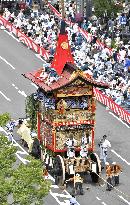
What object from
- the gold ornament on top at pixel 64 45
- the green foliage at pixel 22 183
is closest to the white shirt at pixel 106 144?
the gold ornament on top at pixel 64 45

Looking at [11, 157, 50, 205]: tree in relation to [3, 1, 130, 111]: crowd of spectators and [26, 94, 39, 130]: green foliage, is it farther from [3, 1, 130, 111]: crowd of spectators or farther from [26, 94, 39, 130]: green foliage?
[3, 1, 130, 111]: crowd of spectators

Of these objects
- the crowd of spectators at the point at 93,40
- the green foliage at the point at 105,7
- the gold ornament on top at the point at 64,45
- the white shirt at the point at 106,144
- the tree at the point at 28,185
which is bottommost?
the tree at the point at 28,185

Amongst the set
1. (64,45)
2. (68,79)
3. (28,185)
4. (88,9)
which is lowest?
(28,185)

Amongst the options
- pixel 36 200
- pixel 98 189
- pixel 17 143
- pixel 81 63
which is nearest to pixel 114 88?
pixel 81 63

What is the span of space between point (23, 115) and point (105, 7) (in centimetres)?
1920

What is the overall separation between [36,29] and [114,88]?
13.9m

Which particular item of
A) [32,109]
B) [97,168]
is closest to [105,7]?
[32,109]

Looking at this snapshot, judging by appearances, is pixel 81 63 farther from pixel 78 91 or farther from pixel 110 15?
pixel 78 91

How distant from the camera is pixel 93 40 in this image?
246 feet

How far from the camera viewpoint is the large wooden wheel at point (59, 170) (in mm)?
51469

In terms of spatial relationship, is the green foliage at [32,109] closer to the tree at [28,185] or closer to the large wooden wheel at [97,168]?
the large wooden wheel at [97,168]

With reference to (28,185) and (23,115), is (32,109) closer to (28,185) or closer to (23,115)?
(23,115)

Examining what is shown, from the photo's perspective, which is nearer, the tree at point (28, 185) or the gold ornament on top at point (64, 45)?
the tree at point (28, 185)

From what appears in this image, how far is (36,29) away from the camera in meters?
77.1
